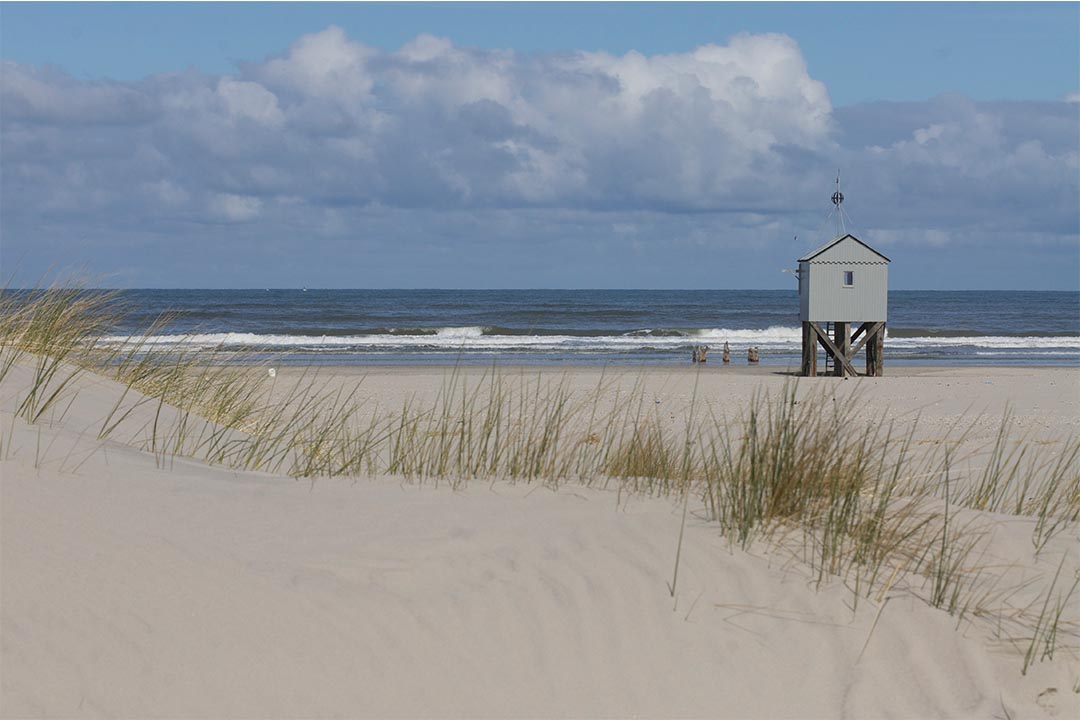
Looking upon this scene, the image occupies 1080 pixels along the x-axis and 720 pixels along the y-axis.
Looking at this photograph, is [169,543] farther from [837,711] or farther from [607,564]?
[837,711]

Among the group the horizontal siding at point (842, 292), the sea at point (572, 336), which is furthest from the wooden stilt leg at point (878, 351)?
the sea at point (572, 336)

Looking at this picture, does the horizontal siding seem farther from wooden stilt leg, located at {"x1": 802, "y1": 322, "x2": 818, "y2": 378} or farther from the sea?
the sea

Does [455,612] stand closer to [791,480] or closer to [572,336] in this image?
[791,480]

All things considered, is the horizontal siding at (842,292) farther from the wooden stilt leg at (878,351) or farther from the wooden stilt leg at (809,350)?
the wooden stilt leg at (878,351)

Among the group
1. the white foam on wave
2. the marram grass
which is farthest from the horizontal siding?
the marram grass

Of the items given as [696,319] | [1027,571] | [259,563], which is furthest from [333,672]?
[696,319]

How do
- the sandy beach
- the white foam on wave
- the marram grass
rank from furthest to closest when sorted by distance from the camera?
1. the white foam on wave
2. the marram grass
3. the sandy beach

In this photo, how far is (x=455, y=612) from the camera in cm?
375

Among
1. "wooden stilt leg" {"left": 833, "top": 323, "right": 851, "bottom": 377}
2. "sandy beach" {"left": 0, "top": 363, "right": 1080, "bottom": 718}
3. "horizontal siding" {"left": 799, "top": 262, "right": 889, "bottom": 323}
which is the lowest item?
"sandy beach" {"left": 0, "top": 363, "right": 1080, "bottom": 718}

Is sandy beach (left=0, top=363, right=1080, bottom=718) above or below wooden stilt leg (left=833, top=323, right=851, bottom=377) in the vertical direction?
below

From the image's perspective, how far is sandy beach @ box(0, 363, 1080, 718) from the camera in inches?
131

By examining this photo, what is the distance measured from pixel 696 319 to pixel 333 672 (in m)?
49.2

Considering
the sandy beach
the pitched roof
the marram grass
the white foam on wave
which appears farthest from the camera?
the white foam on wave

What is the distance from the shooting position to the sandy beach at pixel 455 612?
3.32 meters
